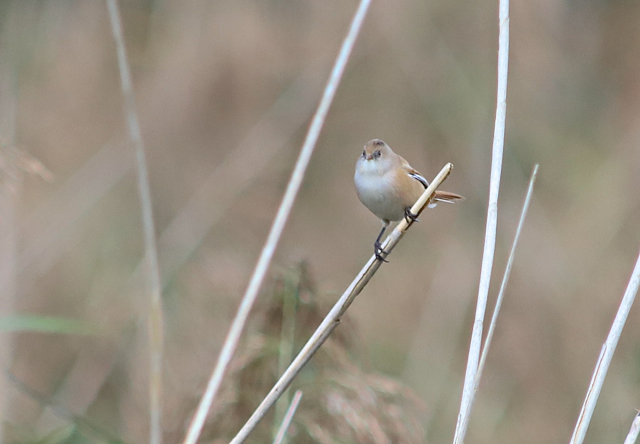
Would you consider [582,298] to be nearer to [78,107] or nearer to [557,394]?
[557,394]

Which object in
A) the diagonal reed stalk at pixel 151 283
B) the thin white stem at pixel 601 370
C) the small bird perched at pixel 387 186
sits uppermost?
the small bird perched at pixel 387 186

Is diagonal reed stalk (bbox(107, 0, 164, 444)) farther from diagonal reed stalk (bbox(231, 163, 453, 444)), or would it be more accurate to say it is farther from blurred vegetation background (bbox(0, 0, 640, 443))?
blurred vegetation background (bbox(0, 0, 640, 443))

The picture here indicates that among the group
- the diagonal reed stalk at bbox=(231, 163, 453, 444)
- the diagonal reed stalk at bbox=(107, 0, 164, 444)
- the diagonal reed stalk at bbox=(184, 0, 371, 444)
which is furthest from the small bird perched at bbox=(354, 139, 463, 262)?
the diagonal reed stalk at bbox=(107, 0, 164, 444)

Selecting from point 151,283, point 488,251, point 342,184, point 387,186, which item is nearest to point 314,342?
point 488,251

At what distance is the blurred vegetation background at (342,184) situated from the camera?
3656mm

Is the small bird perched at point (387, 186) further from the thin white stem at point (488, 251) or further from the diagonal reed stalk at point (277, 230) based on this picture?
the thin white stem at point (488, 251)

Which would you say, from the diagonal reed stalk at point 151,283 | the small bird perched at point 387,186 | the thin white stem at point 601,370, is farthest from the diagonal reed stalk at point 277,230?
the thin white stem at point 601,370

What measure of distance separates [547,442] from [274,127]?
2.20 m

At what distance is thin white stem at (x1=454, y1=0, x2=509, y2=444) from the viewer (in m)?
1.52

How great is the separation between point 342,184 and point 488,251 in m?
3.39

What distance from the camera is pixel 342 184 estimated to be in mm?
4910

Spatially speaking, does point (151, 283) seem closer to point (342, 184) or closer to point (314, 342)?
point (314, 342)

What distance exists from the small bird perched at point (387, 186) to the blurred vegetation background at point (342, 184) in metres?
1.18

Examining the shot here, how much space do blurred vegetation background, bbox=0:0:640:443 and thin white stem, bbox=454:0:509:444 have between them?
1834 millimetres
